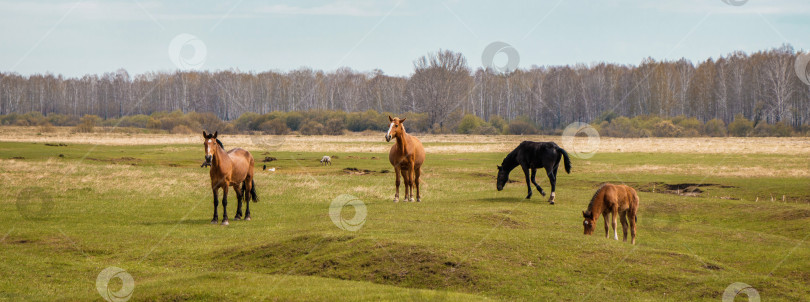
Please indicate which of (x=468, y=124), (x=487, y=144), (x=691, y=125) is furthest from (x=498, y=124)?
(x=487, y=144)

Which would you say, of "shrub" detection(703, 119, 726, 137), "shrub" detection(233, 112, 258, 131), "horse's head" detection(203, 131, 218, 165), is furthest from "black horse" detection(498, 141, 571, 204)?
"shrub" detection(233, 112, 258, 131)

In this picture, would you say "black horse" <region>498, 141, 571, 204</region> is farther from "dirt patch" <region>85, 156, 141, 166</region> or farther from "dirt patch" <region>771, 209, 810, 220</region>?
"dirt patch" <region>85, 156, 141, 166</region>

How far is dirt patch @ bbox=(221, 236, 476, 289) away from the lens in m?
12.8

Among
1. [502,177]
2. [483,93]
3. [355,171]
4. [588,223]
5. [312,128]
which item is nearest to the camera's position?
[588,223]

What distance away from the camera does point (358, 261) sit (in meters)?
13.8

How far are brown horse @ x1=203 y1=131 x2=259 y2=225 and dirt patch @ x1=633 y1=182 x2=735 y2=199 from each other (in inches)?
810

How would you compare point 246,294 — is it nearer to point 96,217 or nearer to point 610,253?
point 610,253

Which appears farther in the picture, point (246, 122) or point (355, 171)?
point (246, 122)

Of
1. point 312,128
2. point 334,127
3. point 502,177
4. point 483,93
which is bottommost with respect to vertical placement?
point 502,177

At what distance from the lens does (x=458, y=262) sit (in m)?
13.2

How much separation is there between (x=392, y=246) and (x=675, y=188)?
946 inches

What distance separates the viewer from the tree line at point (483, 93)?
124 metres

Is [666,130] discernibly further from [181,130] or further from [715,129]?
[181,130]

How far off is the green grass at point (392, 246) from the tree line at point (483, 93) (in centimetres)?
9651
